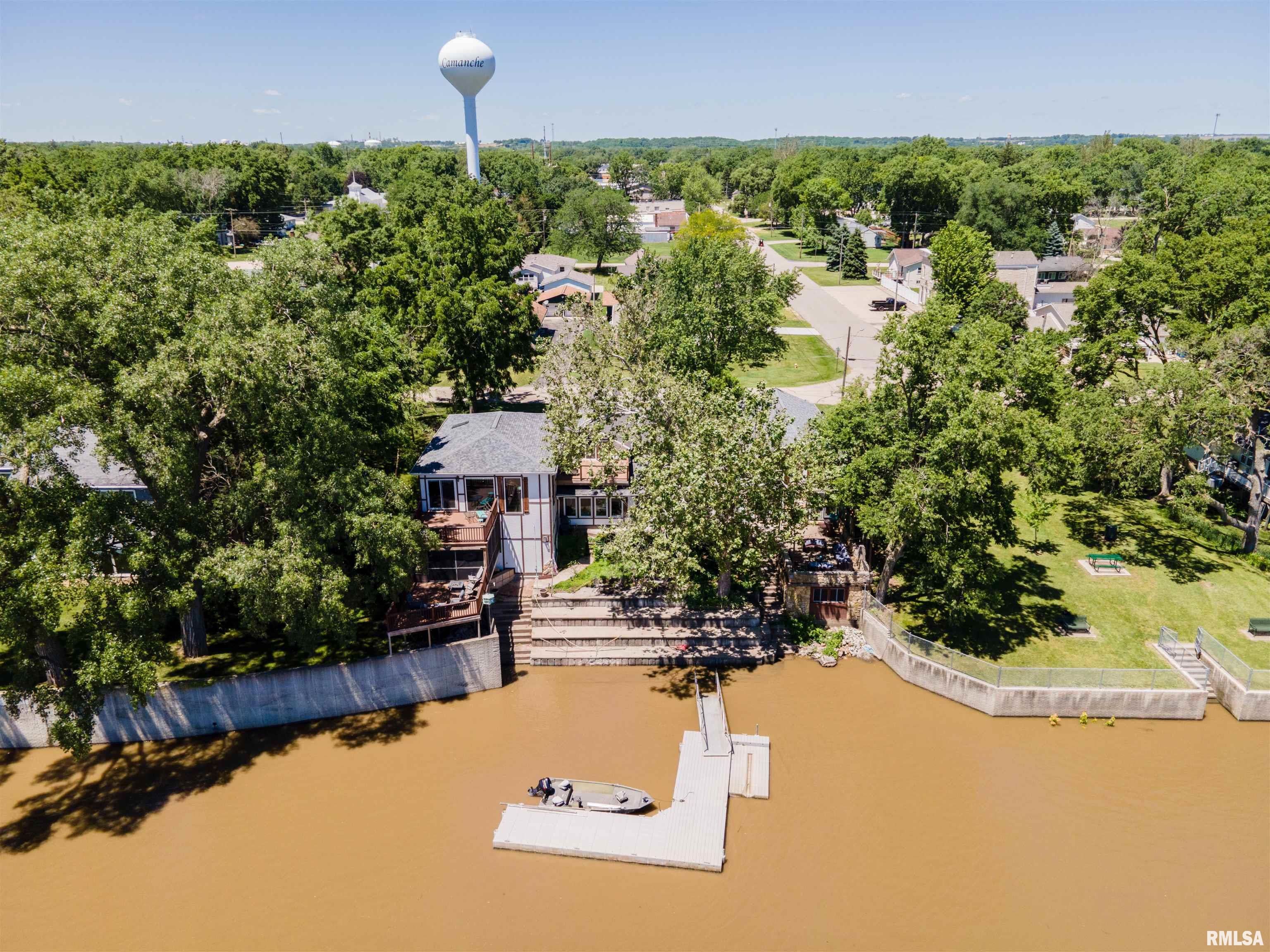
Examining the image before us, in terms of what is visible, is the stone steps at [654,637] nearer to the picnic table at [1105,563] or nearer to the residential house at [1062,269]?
the picnic table at [1105,563]

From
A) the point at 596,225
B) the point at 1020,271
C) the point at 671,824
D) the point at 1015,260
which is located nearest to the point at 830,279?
the point at 1015,260

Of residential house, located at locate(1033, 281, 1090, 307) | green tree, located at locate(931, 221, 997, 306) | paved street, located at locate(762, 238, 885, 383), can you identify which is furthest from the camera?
residential house, located at locate(1033, 281, 1090, 307)

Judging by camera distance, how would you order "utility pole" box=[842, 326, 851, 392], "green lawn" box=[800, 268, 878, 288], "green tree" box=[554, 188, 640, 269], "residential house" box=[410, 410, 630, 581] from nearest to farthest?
1. "residential house" box=[410, 410, 630, 581]
2. "utility pole" box=[842, 326, 851, 392]
3. "green lawn" box=[800, 268, 878, 288]
4. "green tree" box=[554, 188, 640, 269]

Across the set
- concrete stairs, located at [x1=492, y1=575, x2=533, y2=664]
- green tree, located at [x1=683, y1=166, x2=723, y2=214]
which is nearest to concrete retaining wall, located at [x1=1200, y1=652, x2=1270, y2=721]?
concrete stairs, located at [x1=492, y1=575, x2=533, y2=664]

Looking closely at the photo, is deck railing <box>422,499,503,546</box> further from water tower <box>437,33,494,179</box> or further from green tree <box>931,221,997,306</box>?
water tower <box>437,33,494,179</box>

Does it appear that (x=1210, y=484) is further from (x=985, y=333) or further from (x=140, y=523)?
(x=140, y=523)
